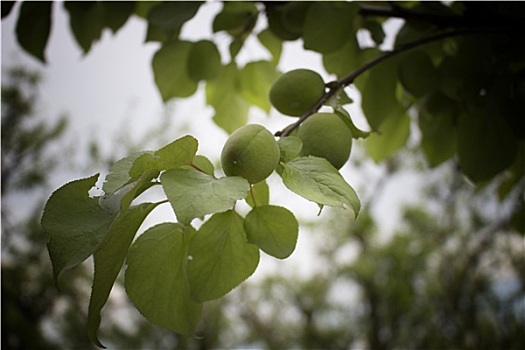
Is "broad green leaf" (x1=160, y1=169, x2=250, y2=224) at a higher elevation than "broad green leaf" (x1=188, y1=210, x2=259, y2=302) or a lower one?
higher

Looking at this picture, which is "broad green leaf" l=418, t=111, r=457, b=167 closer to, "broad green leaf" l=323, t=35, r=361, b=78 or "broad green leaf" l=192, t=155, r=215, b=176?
"broad green leaf" l=323, t=35, r=361, b=78

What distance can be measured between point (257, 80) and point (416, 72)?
0.43 ft

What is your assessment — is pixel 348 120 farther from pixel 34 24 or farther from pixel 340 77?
pixel 34 24

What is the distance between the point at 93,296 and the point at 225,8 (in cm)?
26

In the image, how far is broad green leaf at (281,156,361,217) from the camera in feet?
0.52

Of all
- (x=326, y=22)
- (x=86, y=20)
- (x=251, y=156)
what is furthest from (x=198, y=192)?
(x=86, y=20)

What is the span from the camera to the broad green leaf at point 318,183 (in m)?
0.16

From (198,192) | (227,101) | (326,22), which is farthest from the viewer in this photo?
(227,101)

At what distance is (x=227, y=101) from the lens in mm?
416

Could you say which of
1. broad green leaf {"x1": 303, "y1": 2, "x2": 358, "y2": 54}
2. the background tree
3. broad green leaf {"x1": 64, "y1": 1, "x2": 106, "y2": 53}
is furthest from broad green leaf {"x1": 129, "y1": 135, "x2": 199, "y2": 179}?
broad green leaf {"x1": 64, "y1": 1, "x2": 106, "y2": 53}

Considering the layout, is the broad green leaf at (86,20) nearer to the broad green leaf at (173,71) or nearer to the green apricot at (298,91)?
the broad green leaf at (173,71)

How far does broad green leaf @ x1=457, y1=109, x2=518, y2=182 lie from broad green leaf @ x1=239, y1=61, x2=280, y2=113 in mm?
157

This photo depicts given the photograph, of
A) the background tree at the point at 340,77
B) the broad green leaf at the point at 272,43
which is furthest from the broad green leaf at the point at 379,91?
the broad green leaf at the point at 272,43

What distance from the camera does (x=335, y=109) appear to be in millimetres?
226
